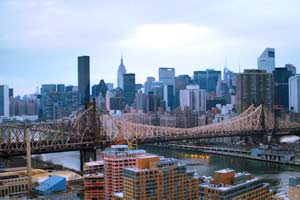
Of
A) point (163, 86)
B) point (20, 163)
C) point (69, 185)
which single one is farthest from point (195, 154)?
point (163, 86)

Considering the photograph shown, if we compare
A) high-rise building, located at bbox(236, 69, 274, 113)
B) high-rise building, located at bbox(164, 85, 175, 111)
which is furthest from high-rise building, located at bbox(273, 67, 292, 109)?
high-rise building, located at bbox(164, 85, 175, 111)

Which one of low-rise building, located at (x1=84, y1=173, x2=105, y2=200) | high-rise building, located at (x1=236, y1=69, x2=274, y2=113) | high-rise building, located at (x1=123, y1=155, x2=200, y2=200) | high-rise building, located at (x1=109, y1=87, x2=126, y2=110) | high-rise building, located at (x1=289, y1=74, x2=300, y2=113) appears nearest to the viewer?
high-rise building, located at (x1=123, y1=155, x2=200, y2=200)

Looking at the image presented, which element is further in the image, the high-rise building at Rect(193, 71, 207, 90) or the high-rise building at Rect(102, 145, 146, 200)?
the high-rise building at Rect(193, 71, 207, 90)

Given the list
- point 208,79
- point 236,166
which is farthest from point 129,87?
point 236,166

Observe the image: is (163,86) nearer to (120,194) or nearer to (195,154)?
(195,154)

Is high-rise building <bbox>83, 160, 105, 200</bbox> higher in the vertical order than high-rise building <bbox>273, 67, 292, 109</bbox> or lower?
lower

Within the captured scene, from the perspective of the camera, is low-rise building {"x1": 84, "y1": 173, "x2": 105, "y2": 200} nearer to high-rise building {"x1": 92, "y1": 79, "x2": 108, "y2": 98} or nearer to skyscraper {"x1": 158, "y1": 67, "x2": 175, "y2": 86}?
high-rise building {"x1": 92, "y1": 79, "x2": 108, "y2": 98}

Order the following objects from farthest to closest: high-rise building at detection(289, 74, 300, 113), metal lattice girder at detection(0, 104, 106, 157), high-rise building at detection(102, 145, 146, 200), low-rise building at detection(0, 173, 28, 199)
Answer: high-rise building at detection(289, 74, 300, 113)
metal lattice girder at detection(0, 104, 106, 157)
low-rise building at detection(0, 173, 28, 199)
high-rise building at detection(102, 145, 146, 200)
